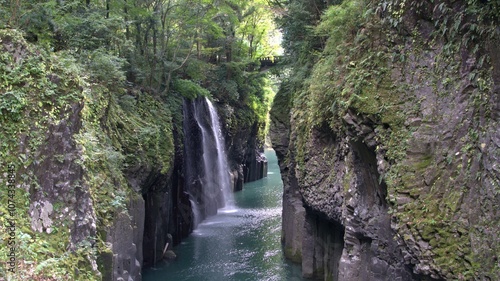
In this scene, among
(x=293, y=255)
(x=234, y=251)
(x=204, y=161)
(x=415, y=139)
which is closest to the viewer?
(x=415, y=139)

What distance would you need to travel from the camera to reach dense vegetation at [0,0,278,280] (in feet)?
23.7

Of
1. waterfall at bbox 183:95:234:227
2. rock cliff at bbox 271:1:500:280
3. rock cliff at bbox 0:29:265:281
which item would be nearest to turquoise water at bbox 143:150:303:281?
waterfall at bbox 183:95:234:227

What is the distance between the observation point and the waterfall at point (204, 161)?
24.9 m

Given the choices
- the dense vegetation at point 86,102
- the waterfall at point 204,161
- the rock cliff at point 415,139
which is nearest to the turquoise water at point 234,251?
the waterfall at point 204,161

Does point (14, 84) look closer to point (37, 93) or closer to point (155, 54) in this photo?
point (37, 93)

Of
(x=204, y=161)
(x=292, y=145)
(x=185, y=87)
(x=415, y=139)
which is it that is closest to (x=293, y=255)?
(x=292, y=145)

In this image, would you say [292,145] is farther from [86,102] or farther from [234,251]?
[86,102]

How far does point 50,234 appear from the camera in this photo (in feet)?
23.9

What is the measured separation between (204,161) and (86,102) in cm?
1642

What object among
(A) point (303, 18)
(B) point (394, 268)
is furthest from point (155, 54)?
(B) point (394, 268)

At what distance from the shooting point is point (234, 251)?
67.3 feet

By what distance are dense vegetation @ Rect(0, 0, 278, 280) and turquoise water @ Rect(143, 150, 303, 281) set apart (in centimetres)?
428

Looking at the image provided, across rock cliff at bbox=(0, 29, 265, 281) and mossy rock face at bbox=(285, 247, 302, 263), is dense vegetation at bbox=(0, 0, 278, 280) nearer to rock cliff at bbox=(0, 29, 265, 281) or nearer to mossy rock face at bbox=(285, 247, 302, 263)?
rock cliff at bbox=(0, 29, 265, 281)

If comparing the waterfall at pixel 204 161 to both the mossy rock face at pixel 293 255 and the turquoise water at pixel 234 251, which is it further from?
the mossy rock face at pixel 293 255
